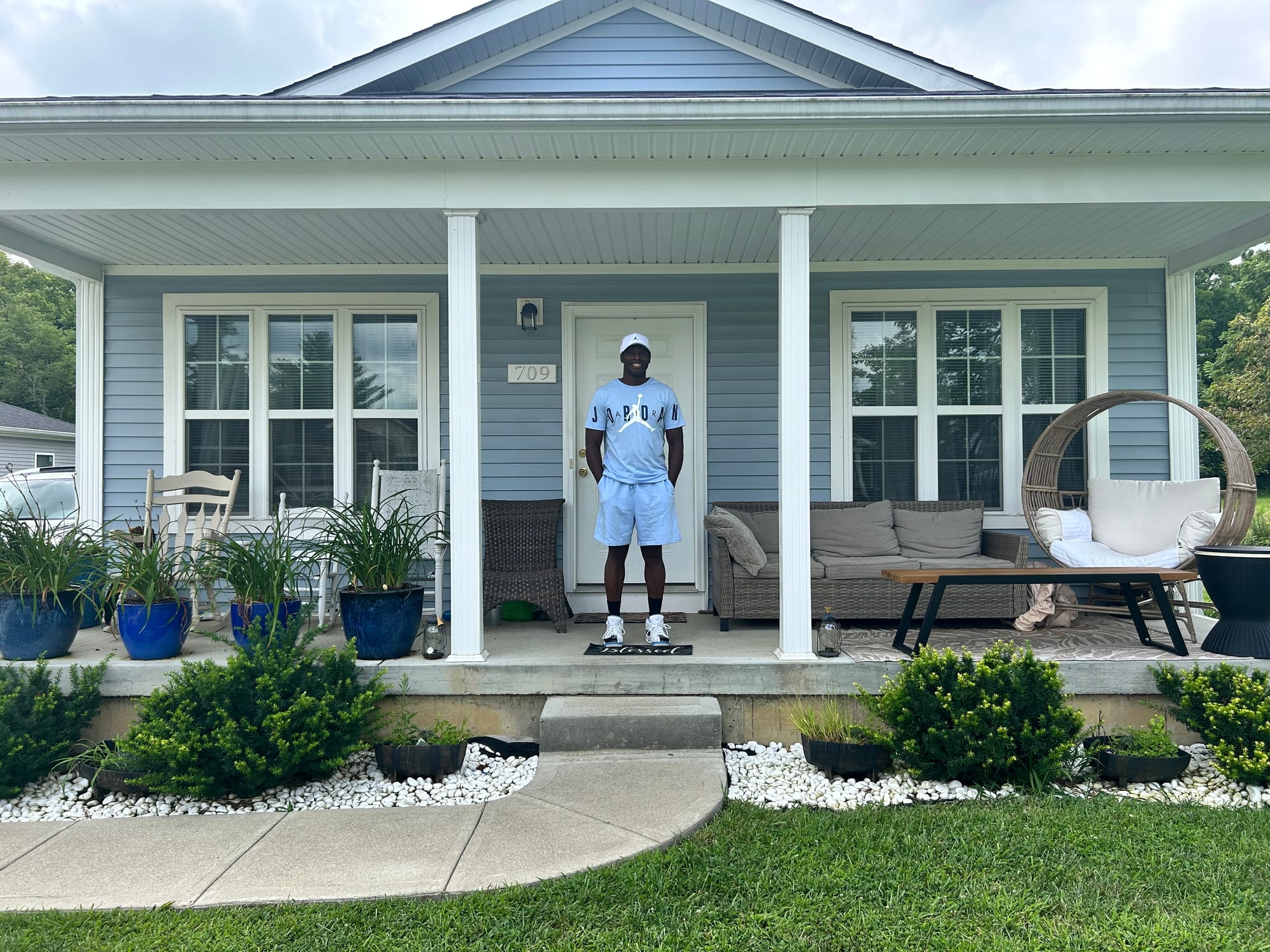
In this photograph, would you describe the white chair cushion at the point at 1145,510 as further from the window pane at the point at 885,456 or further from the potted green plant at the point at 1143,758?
the potted green plant at the point at 1143,758

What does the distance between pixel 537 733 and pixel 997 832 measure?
1952 millimetres

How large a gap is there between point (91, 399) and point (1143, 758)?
624 cm

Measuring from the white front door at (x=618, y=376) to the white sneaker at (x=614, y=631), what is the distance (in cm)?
133

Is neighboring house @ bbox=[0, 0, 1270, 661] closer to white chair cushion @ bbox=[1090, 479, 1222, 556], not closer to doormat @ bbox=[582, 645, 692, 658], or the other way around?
white chair cushion @ bbox=[1090, 479, 1222, 556]

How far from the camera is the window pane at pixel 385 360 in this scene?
18.1 ft

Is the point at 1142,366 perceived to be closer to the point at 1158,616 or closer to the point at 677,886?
the point at 1158,616

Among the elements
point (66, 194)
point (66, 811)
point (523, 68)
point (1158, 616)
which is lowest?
point (66, 811)

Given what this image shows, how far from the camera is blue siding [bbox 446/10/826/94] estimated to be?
536cm

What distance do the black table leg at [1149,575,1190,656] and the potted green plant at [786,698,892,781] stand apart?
4.84 ft

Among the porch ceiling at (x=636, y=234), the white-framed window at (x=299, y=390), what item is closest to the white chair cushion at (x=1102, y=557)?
the porch ceiling at (x=636, y=234)

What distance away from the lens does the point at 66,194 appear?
387 cm

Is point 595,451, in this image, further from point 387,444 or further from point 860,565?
point 387,444

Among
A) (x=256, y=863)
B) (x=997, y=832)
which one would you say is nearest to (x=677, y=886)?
(x=997, y=832)

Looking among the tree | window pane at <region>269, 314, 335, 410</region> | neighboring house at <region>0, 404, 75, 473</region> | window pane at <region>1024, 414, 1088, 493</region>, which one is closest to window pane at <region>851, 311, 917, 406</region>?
window pane at <region>1024, 414, 1088, 493</region>
